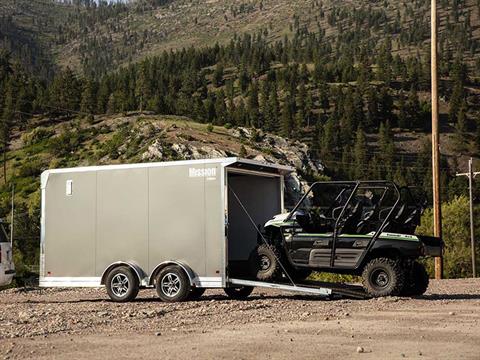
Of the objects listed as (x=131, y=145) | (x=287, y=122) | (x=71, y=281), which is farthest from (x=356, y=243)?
(x=287, y=122)

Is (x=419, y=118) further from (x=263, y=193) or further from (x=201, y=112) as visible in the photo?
(x=263, y=193)

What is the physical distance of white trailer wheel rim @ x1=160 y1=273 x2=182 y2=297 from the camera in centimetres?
1456

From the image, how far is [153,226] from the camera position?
1488 centimetres

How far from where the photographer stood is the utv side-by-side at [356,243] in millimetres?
14086

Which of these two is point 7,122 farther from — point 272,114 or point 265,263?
point 265,263

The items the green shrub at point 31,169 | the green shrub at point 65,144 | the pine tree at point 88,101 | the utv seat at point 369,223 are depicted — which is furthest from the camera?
the pine tree at point 88,101

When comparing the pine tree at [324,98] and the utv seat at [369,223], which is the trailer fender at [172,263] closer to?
the utv seat at [369,223]

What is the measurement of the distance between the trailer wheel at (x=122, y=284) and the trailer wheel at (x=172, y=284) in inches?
21.7

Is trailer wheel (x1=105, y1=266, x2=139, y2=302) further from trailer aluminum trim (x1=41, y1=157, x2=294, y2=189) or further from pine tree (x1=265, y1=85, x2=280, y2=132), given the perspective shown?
pine tree (x1=265, y1=85, x2=280, y2=132)

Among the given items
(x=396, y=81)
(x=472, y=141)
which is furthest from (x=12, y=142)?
(x=396, y=81)

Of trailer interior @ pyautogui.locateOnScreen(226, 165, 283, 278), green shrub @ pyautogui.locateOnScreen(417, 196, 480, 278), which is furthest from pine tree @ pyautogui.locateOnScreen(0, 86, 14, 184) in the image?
trailer interior @ pyautogui.locateOnScreen(226, 165, 283, 278)

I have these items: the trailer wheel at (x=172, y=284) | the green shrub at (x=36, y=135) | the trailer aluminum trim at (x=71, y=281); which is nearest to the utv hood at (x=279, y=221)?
the trailer wheel at (x=172, y=284)

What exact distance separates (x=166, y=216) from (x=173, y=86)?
161739 millimetres

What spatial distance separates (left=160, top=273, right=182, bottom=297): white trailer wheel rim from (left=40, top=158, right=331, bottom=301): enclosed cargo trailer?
2 cm
